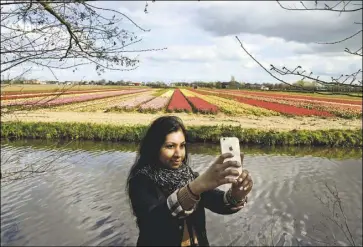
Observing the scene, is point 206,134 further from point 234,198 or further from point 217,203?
point 234,198

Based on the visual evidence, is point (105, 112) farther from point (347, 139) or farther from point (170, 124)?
point (170, 124)

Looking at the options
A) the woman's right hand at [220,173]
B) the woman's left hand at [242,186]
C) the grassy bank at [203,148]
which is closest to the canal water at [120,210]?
the grassy bank at [203,148]

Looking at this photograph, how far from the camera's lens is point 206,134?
1719cm

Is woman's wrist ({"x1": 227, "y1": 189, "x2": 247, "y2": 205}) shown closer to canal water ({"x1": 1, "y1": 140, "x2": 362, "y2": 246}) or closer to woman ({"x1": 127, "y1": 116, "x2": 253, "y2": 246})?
woman ({"x1": 127, "y1": 116, "x2": 253, "y2": 246})

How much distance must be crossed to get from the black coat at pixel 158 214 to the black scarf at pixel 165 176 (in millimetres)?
36

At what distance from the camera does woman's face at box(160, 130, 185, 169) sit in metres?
1.69

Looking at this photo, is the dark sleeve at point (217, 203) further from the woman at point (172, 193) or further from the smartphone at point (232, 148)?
the smartphone at point (232, 148)

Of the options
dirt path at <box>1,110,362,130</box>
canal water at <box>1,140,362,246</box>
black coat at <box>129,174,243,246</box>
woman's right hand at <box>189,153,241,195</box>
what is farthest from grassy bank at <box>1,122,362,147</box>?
woman's right hand at <box>189,153,241,195</box>

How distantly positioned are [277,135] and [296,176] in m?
5.70

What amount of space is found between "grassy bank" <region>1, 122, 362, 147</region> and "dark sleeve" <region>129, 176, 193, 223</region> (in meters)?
14.9

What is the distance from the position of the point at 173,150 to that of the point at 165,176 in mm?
127

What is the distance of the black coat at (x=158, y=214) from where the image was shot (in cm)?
142

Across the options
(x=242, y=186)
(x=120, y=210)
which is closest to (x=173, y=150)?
(x=242, y=186)

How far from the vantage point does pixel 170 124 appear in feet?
5.69
